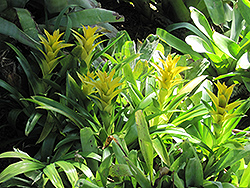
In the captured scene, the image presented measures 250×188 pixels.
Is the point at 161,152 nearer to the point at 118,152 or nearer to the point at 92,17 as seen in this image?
the point at 118,152

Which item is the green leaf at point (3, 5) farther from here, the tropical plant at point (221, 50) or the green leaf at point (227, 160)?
the green leaf at point (227, 160)

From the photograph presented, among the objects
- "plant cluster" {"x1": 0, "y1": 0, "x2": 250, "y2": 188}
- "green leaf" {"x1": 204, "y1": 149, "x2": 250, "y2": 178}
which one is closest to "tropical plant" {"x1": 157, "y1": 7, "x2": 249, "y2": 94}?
"plant cluster" {"x1": 0, "y1": 0, "x2": 250, "y2": 188}

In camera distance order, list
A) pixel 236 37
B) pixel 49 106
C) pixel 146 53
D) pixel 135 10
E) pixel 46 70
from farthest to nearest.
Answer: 1. pixel 135 10
2. pixel 236 37
3. pixel 146 53
4. pixel 46 70
5. pixel 49 106

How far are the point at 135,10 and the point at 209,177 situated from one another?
1.78 meters

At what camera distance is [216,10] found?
6.40 ft

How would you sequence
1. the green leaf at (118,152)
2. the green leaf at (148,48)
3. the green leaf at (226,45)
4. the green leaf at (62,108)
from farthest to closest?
the green leaf at (226,45)
the green leaf at (148,48)
the green leaf at (62,108)
the green leaf at (118,152)

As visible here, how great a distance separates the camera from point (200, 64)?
157cm

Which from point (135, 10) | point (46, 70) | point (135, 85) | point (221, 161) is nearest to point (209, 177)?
point (221, 161)

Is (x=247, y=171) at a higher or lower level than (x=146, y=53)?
lower

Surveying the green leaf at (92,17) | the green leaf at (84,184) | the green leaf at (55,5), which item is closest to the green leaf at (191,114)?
the green leaf at (84,184)

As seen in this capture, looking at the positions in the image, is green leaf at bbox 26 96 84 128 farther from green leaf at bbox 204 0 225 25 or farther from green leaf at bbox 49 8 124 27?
green leaf at bbox 204 0 225 25

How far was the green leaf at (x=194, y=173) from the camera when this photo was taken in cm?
105

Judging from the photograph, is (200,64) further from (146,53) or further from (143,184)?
(143,184)

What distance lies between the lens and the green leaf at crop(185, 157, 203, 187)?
1048mm
